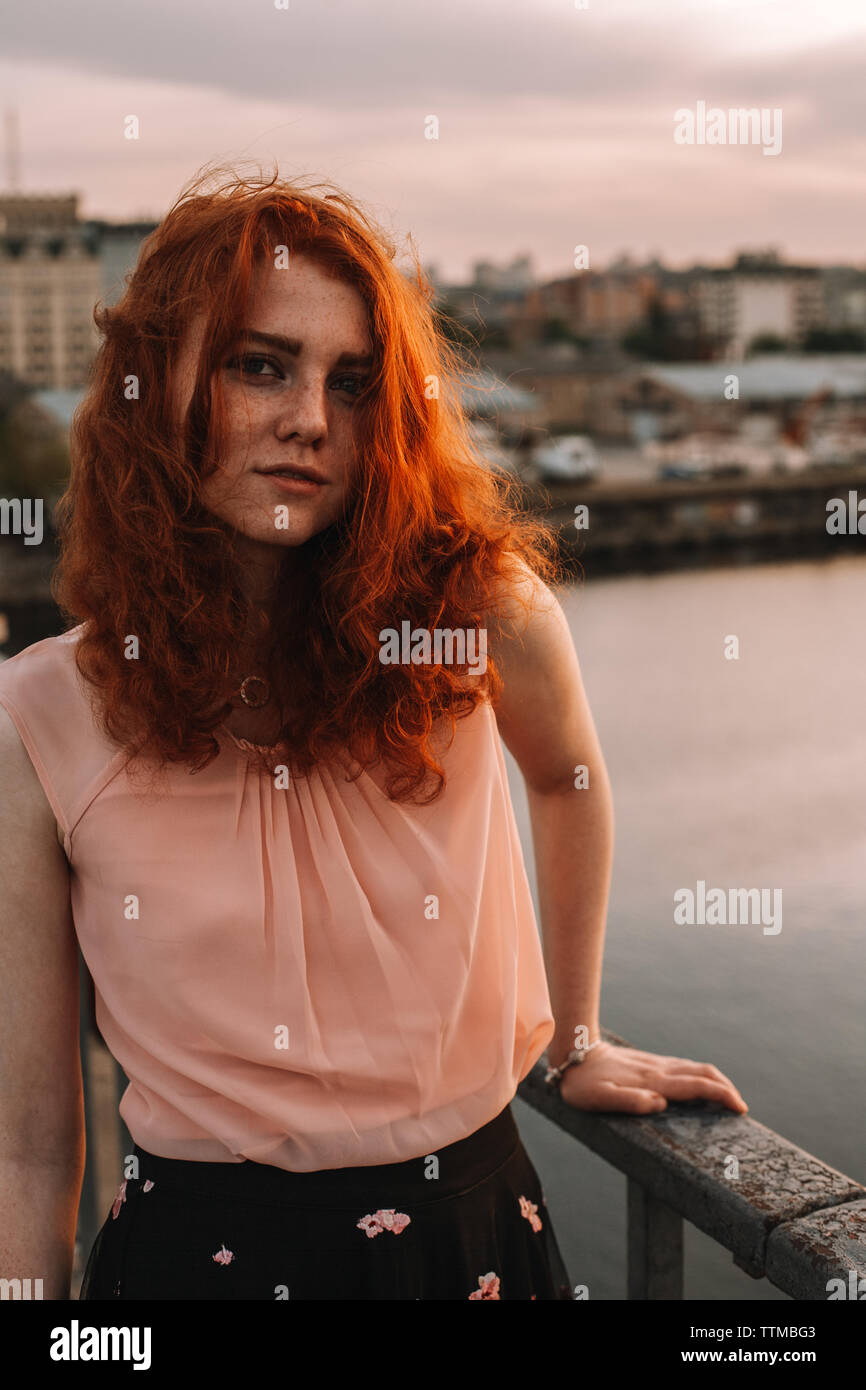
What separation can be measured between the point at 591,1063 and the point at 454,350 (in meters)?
0.64

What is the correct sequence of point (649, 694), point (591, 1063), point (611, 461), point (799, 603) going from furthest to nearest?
point (611, 461) < point (799, 603) < point (649, 694) < point (591, 1063)

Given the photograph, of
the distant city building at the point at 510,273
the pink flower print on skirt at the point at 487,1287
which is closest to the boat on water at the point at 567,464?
the pink flower print on skirt at the point at 487,1287

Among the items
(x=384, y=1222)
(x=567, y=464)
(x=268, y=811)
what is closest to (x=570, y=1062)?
(x=384, y=1222)

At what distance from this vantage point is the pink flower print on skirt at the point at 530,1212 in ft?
3.25

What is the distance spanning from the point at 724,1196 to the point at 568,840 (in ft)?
1.07

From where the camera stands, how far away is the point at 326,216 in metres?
0.92

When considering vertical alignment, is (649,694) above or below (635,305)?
below

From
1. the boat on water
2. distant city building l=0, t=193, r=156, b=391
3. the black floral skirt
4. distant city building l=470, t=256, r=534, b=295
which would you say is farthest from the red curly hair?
distant city building l=470, t=256, r=534, b=295

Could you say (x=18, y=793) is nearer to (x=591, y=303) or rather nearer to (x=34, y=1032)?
(x=34, y=1032)

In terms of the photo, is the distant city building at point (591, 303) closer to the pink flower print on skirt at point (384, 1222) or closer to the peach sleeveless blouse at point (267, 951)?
the peach sleeveless blouse at point (267, 951)

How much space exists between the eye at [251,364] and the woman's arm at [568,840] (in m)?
0.26
